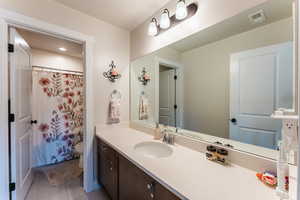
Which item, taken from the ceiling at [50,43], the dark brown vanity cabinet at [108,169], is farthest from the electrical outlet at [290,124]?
the ceiling at [50,43]

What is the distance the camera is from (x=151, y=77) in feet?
6.50

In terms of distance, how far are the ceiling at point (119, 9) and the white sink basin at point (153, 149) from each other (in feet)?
5.21

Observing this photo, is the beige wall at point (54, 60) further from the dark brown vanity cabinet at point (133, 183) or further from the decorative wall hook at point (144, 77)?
the dark brown vanity cabinet at point (133, 183)

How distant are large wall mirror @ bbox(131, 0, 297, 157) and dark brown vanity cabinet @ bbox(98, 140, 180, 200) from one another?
2.06 feet

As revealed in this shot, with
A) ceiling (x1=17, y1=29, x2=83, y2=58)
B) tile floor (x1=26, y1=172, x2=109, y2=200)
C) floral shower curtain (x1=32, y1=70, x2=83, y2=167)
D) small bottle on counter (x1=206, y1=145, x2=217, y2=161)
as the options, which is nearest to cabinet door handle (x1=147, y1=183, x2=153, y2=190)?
small bottle on counter (x1=206, y1=145, x2=217, y2=161)

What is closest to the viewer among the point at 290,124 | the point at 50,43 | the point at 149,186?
the point at 290,124

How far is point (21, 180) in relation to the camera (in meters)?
1.62

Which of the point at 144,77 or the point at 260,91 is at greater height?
the point at 144,77

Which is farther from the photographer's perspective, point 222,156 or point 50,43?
point 50,43

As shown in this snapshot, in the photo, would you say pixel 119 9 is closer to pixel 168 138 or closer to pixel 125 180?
pixel 168 138

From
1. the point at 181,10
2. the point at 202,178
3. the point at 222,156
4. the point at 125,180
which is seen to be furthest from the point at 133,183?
the point at 181,10

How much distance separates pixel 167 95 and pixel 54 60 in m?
2.54

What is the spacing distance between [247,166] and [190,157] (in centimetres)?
38

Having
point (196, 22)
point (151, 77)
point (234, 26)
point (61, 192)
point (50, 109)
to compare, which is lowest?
point (61, 192)
